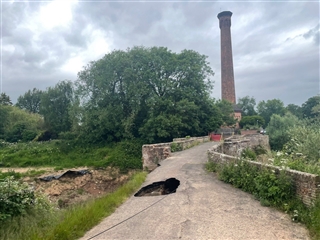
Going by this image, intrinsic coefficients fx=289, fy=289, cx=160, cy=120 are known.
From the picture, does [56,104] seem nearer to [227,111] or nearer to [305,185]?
[227,111]

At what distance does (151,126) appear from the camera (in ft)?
87.5

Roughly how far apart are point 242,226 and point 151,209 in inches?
85.7

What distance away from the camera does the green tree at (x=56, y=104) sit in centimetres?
4122

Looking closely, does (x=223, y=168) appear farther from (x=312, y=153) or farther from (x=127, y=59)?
(x=127, y=59)

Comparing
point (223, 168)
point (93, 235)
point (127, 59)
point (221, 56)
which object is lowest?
point (93, 235)

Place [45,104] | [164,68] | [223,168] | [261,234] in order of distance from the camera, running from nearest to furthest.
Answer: [261,234] < [223,168] < [164,68] < [45,104]

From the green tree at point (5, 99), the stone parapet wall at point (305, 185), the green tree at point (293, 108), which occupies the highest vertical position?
the green tree at point (5, 99)

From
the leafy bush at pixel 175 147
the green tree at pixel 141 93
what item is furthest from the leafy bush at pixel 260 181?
the green tree at pixel 141 93

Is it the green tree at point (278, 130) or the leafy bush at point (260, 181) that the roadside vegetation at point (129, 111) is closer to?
the green tree at point (278, 130)

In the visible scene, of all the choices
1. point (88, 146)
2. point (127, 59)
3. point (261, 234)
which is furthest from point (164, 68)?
point (261, 234)

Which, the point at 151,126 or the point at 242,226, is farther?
the point at 151,126

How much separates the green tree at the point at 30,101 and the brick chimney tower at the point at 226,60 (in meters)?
44.7

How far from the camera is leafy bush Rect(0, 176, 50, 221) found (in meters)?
6.29

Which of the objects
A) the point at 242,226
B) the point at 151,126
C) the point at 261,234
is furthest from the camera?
the point at 151,126
